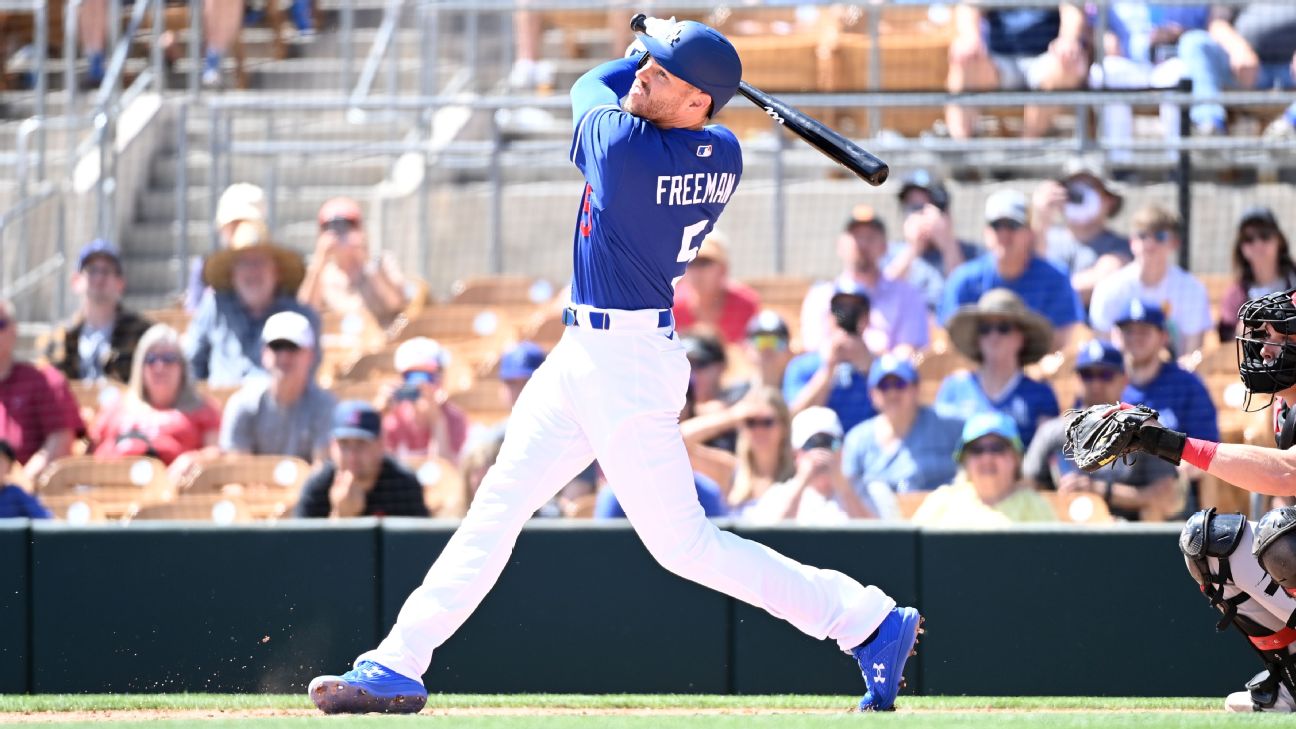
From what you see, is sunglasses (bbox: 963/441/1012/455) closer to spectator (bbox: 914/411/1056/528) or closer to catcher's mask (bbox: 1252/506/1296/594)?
spectator (bbox: 914/411/1056/528)

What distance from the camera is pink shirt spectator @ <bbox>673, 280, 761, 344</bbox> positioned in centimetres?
893

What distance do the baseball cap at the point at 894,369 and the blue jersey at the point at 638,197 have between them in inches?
114

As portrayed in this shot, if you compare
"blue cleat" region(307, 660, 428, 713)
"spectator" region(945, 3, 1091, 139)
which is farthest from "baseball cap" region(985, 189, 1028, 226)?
"blue cleat" region(307, 660, 428, 713)

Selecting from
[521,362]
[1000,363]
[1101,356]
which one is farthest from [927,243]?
[521,362]

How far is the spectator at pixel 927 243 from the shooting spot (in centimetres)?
916

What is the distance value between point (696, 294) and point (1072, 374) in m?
1.80

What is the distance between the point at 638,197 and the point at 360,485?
2.88 metres

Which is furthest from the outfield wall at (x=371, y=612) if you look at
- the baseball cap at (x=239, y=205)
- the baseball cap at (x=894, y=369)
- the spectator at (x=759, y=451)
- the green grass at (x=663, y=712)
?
the baseball cap at (x=239, y=205)

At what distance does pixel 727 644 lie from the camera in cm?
604

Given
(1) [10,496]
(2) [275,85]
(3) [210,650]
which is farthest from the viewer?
(2) [275,85]

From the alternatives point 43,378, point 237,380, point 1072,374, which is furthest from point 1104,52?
point 43,378

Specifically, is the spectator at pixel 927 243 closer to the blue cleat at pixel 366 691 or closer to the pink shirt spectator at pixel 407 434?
the pink shirt spectator at pixel 407 434

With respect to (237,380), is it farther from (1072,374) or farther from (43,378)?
(1072,374)

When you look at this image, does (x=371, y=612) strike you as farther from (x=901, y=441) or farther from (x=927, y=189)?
(x=927, y=189)
